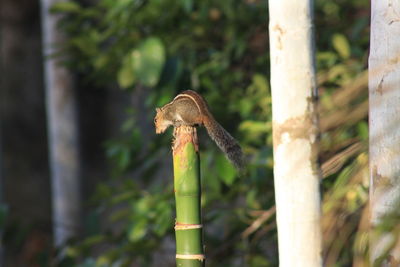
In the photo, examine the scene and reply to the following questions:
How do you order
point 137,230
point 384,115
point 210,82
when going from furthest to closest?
point 210,82 < point 137,230 < point 384,115

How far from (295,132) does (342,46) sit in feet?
4.71

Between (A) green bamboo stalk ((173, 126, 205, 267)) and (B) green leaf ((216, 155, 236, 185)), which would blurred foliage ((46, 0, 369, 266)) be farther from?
(A) green bamboo stalk ((173, 126, 205, 267))

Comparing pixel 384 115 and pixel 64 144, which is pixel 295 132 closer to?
pixel 384 115

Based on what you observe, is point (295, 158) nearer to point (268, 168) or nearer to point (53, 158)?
point (268, 168)

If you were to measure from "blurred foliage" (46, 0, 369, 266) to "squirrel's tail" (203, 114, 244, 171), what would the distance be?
1.06 meters

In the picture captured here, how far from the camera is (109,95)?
430 centimetres

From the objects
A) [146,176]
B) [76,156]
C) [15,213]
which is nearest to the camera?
[146,176]

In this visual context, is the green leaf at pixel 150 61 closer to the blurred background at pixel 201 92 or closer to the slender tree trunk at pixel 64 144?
the blurred background at pixel 201 92

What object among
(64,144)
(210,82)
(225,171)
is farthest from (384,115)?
(64,144)

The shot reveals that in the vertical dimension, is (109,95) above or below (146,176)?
above

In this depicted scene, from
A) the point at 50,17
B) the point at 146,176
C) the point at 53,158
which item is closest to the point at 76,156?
the point at 53,158

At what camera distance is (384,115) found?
4.19 ft

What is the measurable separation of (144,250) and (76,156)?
1.44m

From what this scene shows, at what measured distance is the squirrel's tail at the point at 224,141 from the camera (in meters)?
1.35
